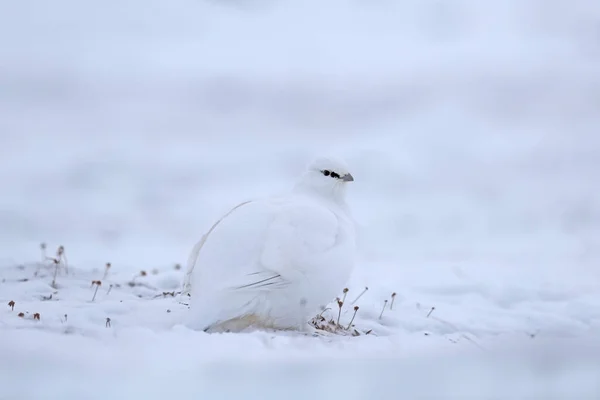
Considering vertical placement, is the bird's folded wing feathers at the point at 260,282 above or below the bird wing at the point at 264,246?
below

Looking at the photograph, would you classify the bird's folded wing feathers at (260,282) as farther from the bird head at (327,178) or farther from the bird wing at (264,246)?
the bird head at (327,178)

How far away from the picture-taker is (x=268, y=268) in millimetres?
3863

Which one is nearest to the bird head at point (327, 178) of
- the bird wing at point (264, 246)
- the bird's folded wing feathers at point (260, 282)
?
the bird wing at point (264, 246)

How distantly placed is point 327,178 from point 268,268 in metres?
1.22

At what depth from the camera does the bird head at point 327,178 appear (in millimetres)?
4930

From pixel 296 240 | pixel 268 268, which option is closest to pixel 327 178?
pixel 296 240

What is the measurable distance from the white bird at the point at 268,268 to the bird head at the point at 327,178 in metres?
0.61

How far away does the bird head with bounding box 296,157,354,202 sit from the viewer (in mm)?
4930

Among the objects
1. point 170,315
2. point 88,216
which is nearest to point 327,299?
point 170,315

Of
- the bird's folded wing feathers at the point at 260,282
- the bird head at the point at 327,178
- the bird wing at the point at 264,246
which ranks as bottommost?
the bird's folded wing feathers at the point at 260,282

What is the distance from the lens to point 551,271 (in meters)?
6.88

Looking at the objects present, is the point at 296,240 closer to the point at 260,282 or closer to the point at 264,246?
the point at 264,246

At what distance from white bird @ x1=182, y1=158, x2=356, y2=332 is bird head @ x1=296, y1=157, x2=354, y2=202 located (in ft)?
2.00

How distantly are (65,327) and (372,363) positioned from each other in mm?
1592
